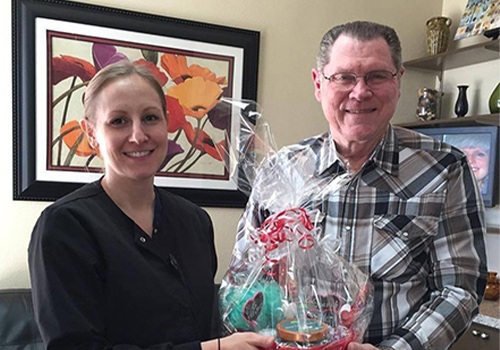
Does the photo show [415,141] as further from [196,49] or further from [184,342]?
[196,49]

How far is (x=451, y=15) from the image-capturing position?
2.90m

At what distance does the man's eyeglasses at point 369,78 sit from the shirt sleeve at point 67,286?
0.75 metres

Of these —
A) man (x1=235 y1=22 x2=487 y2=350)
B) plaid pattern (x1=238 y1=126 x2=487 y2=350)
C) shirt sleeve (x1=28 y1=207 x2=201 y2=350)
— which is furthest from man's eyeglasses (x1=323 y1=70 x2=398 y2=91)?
shirt sleeve (x1=28 y1=207 x2=201 y2=350)

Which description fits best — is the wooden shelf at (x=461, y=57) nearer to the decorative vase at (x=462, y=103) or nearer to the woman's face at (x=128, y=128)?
the decorative vase at (x=462, y=103)

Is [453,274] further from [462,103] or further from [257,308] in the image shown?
[462,103]

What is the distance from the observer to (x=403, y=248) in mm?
1122

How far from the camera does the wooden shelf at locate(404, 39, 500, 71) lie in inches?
93.4

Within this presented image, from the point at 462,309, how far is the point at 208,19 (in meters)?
1.96

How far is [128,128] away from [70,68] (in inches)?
52.1

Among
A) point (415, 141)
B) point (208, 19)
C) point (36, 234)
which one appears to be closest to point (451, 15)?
point (208, 19)

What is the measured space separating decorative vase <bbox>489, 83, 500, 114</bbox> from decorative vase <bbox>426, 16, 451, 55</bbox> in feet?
1.68

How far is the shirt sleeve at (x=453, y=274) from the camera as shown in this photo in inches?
40.6

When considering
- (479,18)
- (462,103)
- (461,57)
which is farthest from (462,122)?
(479,18)

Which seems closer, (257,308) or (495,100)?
(257,308)
